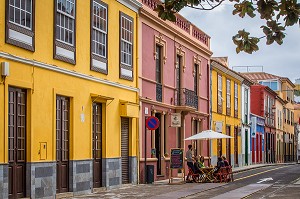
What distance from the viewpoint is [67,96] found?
21.4 m

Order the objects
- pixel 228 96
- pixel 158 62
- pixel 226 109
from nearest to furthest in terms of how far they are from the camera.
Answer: pixel 158 62, pixel 226 109, pixel 228 96

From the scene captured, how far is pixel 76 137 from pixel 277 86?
58927mm

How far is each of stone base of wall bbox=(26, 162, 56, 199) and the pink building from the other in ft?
28.6

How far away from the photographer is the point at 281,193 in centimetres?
2247

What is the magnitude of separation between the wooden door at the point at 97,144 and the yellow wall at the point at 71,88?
0.20m

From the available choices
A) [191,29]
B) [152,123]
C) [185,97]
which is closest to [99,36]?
[152,123]

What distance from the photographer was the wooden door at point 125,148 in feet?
86.9

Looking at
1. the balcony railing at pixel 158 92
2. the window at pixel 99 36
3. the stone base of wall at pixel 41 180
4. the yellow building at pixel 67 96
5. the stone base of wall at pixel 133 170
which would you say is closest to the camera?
the yellow building at pixel 67 96

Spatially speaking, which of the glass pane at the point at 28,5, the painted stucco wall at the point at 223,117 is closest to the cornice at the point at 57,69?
the glass pane at the point at 28,5

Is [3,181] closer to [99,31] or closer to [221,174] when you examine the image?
[99,31]

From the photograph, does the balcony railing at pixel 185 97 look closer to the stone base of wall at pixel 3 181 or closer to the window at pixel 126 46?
the window at pixel 126 46

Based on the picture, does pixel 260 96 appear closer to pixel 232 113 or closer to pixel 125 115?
pixel 232 113

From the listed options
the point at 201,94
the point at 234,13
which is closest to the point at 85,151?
the point at 234,13

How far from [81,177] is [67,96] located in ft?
8.85
